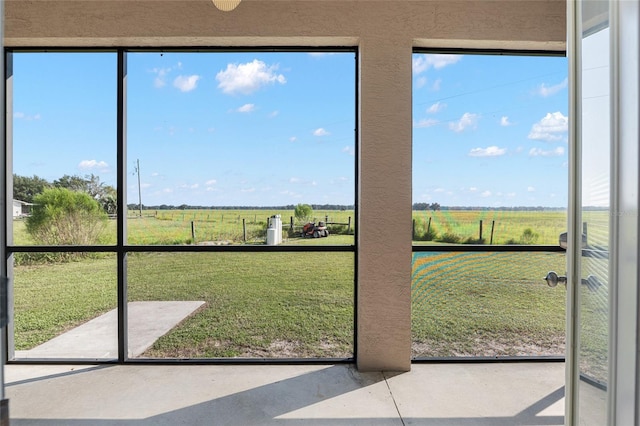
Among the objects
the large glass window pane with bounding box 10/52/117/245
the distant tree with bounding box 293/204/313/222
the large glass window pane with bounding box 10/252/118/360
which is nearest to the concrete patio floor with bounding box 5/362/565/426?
the large glass window pane with bounding box 10/252/118/360

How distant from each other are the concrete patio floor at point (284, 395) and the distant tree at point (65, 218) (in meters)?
0.96

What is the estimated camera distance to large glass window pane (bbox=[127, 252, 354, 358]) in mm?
2869

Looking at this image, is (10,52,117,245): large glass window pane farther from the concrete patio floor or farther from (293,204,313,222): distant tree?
(293,204,313,222): distant tree

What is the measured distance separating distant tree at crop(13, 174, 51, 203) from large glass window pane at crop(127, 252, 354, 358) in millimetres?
943

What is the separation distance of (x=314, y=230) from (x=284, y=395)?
1.21 m

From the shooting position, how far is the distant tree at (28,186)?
285cm

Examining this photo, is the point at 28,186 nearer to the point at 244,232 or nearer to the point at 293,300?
the point at 244,232

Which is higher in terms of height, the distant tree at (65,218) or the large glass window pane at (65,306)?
the distant tree at (65,218)

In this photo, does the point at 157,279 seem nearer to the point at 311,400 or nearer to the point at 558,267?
the point at 311,400

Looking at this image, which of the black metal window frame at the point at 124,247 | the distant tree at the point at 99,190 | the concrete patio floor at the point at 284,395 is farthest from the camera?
the distant tree at the point at 99,190

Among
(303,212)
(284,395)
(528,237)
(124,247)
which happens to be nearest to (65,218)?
(124,247)

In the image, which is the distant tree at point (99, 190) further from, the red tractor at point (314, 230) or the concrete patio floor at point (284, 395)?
the red tractor at point (314, 230)

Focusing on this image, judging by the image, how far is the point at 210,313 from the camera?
299 centimetres

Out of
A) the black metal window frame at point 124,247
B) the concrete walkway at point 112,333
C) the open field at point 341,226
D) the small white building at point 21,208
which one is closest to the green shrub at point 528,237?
the open field at point 341,226
